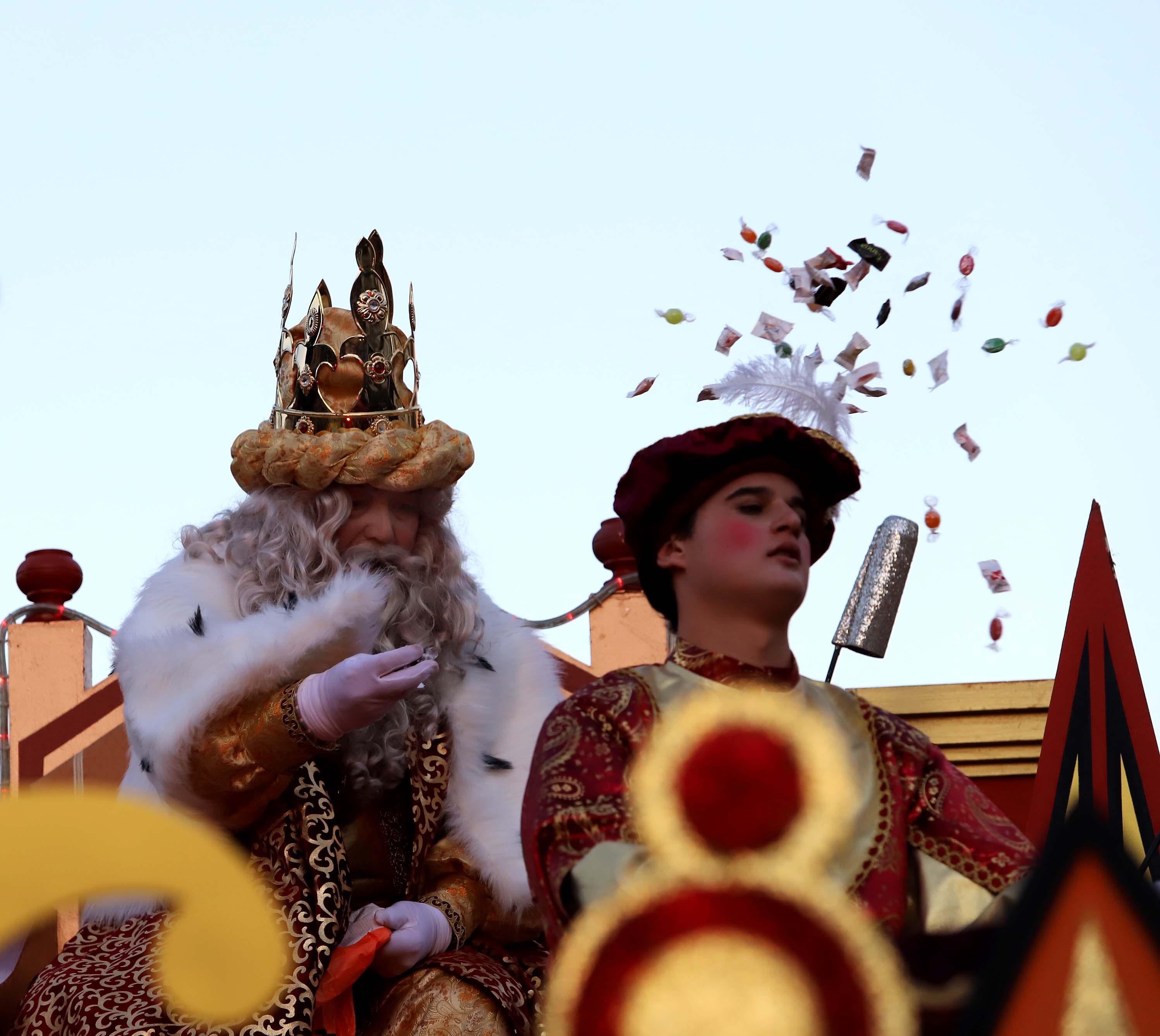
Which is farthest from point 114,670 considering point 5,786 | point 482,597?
point 5,786

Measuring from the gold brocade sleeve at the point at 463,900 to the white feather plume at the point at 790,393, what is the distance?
4.14ft

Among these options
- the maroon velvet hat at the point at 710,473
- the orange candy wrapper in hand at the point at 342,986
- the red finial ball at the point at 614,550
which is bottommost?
the orange candy wrapper in hand at the point at 342,986

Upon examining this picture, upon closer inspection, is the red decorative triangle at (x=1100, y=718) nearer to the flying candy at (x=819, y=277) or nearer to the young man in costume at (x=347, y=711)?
the flying candy at (x=819, y=277)

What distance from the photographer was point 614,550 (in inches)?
206

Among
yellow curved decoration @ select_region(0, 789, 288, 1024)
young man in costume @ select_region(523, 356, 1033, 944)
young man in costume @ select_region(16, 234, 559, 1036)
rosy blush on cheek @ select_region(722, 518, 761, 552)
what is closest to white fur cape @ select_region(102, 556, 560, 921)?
young man in costume @ select_region(16, 234, 559, 1036)

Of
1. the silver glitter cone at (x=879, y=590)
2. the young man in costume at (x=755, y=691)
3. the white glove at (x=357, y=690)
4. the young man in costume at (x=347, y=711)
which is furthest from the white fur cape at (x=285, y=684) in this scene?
the young man in costume at (x=755, y=691)

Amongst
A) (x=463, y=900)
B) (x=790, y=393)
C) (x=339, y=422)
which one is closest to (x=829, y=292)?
(x=790, y=393)

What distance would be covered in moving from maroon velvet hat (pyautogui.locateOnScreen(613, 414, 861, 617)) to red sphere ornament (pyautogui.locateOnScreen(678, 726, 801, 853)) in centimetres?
47

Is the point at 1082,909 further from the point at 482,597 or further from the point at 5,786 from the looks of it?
the point at 5,786

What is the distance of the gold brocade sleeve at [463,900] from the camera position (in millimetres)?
3504

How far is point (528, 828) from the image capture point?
2510 mm

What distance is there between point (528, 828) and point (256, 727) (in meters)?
1.03

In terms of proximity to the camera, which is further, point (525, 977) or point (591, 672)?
point (591, 672)

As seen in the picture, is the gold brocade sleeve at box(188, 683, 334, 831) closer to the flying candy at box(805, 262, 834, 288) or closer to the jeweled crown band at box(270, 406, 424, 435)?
the jeweled crown band at box(270, 406, 424, 435)
